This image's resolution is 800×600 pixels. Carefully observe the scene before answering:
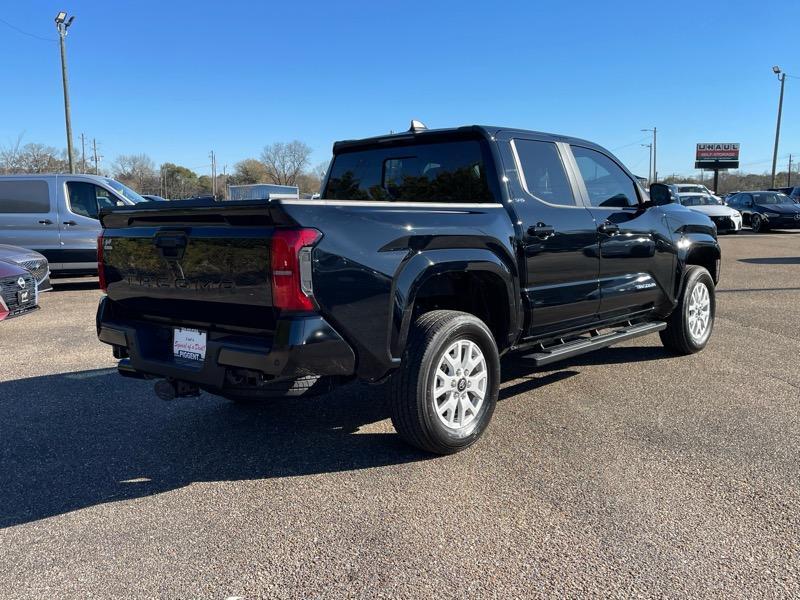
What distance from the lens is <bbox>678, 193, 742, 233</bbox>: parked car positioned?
77.8 feet

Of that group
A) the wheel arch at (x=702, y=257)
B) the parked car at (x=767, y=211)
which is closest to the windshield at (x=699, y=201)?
the parked car at (x=767, y=211)

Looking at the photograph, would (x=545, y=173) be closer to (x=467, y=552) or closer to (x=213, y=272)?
(x=213, y=272)

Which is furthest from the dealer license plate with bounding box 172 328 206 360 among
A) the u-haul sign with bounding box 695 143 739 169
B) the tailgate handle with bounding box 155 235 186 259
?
the u-haul sign with bounding box 695 143 739 169

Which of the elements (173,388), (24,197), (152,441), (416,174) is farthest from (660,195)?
(24,197)

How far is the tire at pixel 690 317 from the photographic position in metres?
6.04

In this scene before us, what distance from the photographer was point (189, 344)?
3.56 meters

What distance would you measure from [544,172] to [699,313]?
2712 millimetres

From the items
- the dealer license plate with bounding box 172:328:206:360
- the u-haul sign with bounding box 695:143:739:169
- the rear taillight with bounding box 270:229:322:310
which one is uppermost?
the u-haul sign with bounding box 695:143:739:169

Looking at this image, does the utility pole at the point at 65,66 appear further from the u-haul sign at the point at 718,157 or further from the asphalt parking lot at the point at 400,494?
the u-haul sign at the point at 718,157

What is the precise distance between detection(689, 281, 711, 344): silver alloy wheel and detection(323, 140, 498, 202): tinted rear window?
116 inches

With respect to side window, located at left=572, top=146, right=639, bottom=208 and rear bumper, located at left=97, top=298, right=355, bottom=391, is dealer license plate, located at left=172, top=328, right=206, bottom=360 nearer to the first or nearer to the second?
rear bumper, located at left=97, top=298, right=355, bottom=391

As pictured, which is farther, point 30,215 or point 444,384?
point 30,215

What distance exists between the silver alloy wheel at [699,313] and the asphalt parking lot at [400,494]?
32.0 inches

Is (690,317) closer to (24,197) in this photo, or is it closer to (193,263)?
(193,263)
